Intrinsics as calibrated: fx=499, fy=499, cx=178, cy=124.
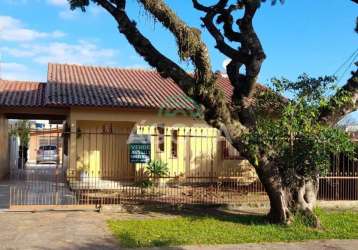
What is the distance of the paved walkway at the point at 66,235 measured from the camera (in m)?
8.52

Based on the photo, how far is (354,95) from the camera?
36.9 ft

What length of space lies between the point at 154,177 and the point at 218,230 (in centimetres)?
358

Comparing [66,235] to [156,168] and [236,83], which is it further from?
[156,168]

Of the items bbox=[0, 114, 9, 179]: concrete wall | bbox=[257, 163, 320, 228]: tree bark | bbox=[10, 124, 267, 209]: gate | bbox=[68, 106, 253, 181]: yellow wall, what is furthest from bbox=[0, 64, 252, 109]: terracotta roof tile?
bbox=[257, 163, 320, 228]: tree bark

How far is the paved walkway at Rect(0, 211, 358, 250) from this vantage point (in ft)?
27.9

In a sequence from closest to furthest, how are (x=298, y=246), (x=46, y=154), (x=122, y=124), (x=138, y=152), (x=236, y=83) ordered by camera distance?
(x=298, y=246) < (x=236, y=83) < (x=138, y=152) < (x=122, y=124) < (x=46, y=154)

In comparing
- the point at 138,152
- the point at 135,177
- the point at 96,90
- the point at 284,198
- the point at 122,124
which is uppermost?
the point at 96,90

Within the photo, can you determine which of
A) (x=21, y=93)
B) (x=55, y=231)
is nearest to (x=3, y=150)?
(x=21, y=93)

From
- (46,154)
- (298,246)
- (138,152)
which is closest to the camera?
(298,246)

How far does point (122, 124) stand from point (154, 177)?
7324mm

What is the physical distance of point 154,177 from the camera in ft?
43.2

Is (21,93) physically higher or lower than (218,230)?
higher

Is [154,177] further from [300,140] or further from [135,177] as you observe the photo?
[300,140]

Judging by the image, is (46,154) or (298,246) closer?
(298,246)
